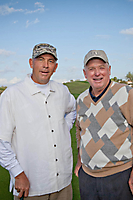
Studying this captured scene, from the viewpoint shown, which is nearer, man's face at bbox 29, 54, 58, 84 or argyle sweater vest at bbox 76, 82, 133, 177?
argyle sweater vest at bbox 76, 82, 133, 177

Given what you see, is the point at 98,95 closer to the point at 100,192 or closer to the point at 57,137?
the point at 57,137

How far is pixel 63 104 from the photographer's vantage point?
2.35 m

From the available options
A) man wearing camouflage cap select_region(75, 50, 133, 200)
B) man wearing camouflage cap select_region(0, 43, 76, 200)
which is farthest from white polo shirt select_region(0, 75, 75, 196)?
man wearing camouflage cap select_region(75, 50, 133, 200)

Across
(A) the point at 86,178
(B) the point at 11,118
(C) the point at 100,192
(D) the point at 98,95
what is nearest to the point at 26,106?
(B) the point at 11,118

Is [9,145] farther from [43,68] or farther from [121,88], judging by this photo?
[121,88]

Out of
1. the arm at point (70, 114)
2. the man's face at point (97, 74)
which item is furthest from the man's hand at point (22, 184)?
the man's face at point (97, 74)

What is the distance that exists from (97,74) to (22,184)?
132 centimetres

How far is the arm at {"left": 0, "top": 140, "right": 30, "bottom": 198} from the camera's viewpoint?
1.98m

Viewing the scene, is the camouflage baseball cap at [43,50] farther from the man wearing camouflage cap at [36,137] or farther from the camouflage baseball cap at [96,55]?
the camouflage baseball cap at [96,55]

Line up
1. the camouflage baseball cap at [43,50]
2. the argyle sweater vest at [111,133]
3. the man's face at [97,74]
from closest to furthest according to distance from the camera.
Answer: the argyle sweater vest at [111,133], the man's face at [97,74], the camouflage baseball cap at [43,50]

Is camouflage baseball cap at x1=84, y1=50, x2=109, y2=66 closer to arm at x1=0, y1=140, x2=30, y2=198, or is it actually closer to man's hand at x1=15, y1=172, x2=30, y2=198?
arm at x1=0, y1=140, x2=30, y2=198

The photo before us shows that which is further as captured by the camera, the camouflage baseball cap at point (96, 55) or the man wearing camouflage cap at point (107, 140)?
the camouflage baseball cap at point (96, 55)

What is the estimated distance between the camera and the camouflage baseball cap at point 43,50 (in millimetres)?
2170

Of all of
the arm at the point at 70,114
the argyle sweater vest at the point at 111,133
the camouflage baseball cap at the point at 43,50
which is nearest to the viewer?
the argyle sweater vest at the point at 111,133
